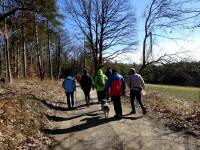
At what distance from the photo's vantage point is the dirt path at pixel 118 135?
9.52m

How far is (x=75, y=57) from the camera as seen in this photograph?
3398 inches

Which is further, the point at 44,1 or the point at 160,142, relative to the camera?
the point at 44,1

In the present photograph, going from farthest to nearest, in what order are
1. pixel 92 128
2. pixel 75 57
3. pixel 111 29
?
pixel 75 57, pixel 111 29, pixel 92 128

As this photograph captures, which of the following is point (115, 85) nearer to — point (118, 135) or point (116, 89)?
point (116, 89)

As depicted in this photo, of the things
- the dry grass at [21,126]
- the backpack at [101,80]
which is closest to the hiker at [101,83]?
the backpack at [101,80]

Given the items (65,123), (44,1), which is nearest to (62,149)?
(65,123)

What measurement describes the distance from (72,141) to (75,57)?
76269 mm

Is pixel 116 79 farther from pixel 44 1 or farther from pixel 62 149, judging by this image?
pixel 44 1

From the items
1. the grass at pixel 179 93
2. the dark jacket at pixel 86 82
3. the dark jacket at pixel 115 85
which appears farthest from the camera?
the grass at pixel 179 93

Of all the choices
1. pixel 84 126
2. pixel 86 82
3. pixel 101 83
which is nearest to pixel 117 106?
pixel 84 126

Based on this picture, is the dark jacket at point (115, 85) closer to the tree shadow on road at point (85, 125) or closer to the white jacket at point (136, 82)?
the white jacket at point (136, 82)

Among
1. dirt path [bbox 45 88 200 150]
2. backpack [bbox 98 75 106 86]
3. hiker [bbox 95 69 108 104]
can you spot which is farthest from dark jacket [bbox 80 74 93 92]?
dirt path [bbox 45 88 200 150]

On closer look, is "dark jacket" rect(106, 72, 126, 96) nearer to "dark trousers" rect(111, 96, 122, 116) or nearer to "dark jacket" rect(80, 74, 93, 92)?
"dark trousers" rect(111, 96, 122, 116)

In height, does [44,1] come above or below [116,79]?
above
